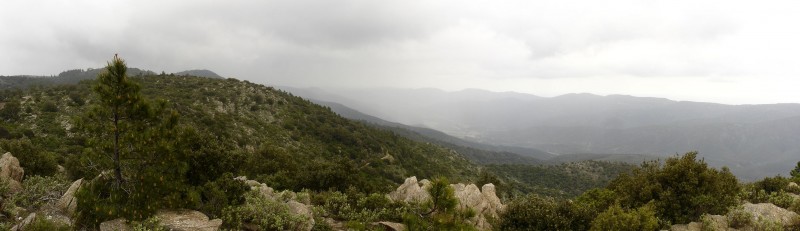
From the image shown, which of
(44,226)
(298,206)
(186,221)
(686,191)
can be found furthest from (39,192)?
(686,191)

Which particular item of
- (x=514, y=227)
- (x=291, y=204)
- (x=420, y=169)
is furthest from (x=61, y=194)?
(x=420, y=169)

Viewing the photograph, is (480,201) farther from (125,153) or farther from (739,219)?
(125,153)

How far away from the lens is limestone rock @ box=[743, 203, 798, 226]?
14.1 m

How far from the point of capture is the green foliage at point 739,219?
1424 centimetres

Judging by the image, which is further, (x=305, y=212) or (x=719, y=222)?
(x=719, y=222)

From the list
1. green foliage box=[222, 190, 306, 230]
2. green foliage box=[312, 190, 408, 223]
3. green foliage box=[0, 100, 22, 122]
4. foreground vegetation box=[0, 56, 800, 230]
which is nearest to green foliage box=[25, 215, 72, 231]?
foreground vegetation box=[0, 56, 800, 230]

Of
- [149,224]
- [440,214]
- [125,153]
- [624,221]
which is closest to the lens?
[149,224]

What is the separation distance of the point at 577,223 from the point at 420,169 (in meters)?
59.3

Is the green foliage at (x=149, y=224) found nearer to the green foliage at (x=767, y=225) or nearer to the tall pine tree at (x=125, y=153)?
the tall pine tree at (x=125, y=153)

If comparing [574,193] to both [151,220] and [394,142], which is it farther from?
[151,220]

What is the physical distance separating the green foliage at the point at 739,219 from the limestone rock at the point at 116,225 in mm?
21564

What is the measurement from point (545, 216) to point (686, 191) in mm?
6499

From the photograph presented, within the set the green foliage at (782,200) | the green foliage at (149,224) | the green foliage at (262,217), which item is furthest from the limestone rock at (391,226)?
the green foliage at (782,200)

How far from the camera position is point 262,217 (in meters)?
12.7
